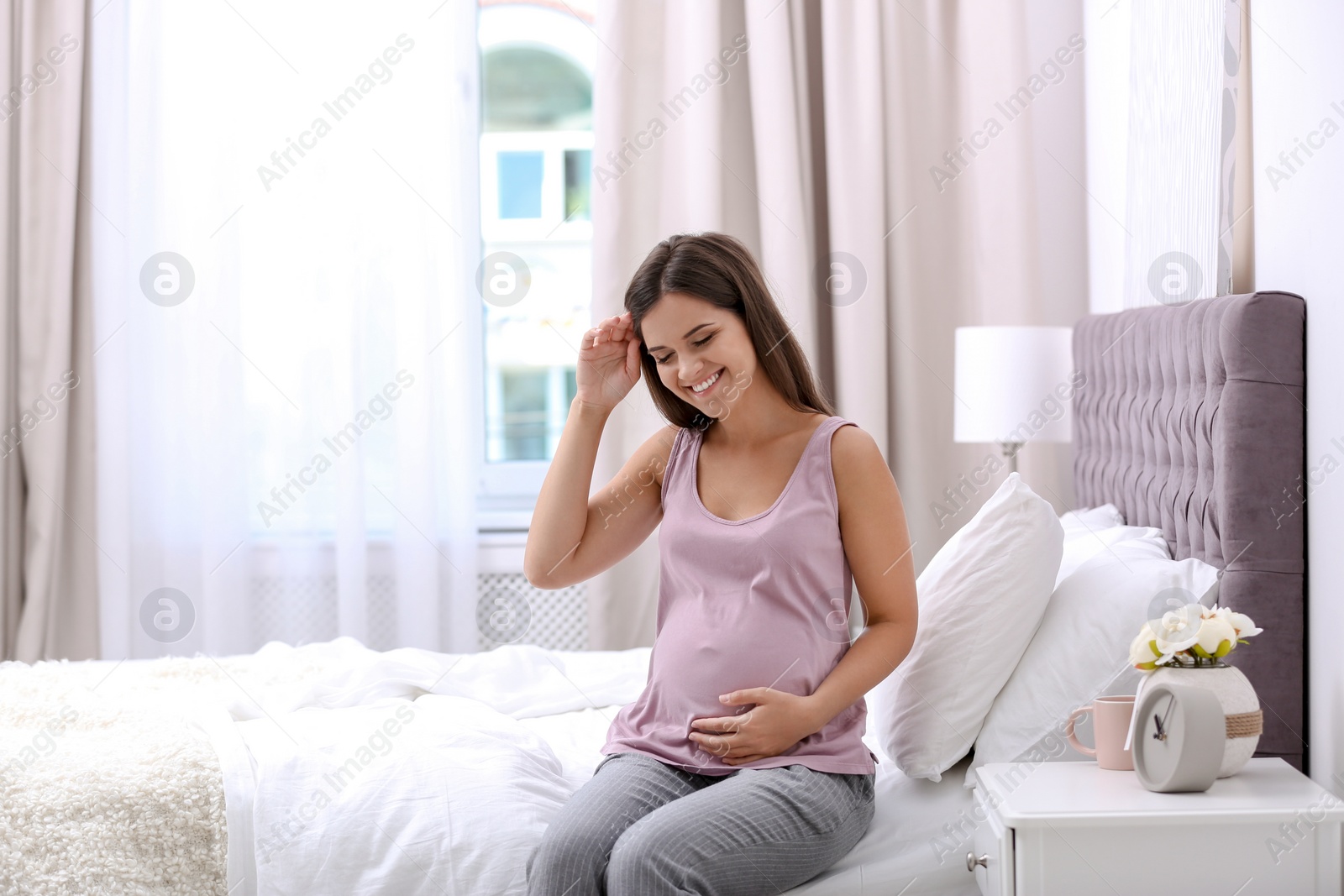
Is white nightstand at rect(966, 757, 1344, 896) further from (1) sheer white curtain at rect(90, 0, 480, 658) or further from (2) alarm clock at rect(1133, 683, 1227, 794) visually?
(1) sheer white curtain at rect(90, 0, 480, 658)

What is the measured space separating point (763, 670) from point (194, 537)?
2408 millimetres

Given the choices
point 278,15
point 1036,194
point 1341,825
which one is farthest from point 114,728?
point 1036,194

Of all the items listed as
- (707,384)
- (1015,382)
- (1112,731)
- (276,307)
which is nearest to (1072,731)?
(1112,731)

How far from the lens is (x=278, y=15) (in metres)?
3.17

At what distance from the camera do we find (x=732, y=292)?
1447mm

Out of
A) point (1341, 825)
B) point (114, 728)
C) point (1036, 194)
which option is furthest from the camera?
point (1036, 194)

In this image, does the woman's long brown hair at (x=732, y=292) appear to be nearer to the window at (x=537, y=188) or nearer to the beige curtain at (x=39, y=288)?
the window at (x=537, y=188)

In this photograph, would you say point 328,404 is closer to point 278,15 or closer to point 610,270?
point 610,270

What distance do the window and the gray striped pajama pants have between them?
2.26 m

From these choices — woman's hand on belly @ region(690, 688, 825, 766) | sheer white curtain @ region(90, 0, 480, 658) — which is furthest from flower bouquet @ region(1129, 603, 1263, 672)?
sheer white curtain @ region(90, 0, 480, 658)

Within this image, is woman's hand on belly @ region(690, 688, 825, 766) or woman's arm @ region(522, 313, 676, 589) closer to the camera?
woman's hand on belly @ region(690, 688, 825, 766)

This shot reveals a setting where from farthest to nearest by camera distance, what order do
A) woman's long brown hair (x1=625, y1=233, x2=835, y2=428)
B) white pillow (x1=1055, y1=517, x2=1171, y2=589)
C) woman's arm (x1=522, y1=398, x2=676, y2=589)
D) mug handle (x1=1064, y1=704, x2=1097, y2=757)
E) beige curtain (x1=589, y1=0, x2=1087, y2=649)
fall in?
1. beige curtain (x1=589, y1=0, x2=1087, y2=649)
2. white pillow (x1=1055, y1=517, x2=1171, y2=589)
3. woman's arm (x1=522, y1=398, x2=676, y2=589)
4. woman's long brown hair (x1=625, y1=233, x2=835, y2=428)
5. mug handle (x1=1064, y1=704, x2=1097, y2=757)

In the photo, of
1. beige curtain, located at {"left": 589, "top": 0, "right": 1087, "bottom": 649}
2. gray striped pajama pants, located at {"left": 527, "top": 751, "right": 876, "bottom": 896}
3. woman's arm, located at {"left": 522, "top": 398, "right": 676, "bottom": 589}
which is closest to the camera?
gray striped pajama pants, located at {"left": 527, "top": 751, "right": 876, "bottom": 896}

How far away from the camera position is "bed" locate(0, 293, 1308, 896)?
1292 mm
